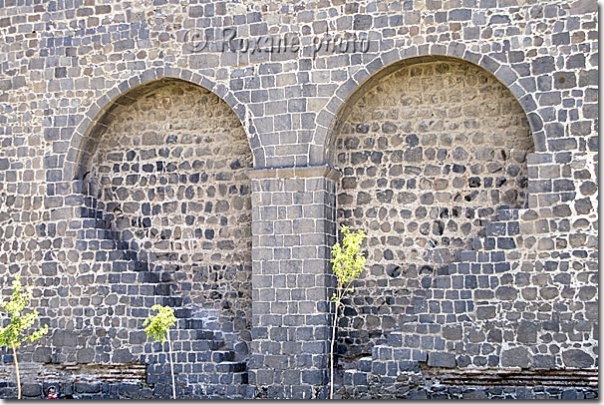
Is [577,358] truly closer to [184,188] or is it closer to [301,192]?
[301,192]

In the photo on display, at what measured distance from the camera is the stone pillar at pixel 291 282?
12.9 m

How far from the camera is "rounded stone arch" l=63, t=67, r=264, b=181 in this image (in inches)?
546

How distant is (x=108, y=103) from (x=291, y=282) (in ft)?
12.5

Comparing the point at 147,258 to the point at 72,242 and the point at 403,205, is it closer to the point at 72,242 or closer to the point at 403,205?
the point at 72,242

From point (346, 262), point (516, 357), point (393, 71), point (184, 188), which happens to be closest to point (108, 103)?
point (184, 188)

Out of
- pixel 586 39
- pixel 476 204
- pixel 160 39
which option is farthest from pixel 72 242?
pixel 586 39

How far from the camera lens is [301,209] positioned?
13.2 meters

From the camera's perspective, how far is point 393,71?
44.1ft

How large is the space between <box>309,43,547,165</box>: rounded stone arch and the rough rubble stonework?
3cm

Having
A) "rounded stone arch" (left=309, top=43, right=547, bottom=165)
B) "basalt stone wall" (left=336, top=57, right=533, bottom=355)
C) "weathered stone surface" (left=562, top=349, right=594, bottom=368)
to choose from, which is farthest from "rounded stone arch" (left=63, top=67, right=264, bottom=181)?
"weathered stone surface" (left=562, top=349, right=594, bottom=368)

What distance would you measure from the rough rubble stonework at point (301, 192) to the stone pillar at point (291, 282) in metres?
0.03

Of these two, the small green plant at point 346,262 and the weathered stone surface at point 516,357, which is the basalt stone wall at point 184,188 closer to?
the small green plant at point 346,262

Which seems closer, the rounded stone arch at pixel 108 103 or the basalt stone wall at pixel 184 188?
the rounded stone arch at pixel 108 103

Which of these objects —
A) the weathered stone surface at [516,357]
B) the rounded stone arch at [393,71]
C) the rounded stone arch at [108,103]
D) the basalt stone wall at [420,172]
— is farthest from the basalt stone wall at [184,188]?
the weathered stone surface at [516,357]
